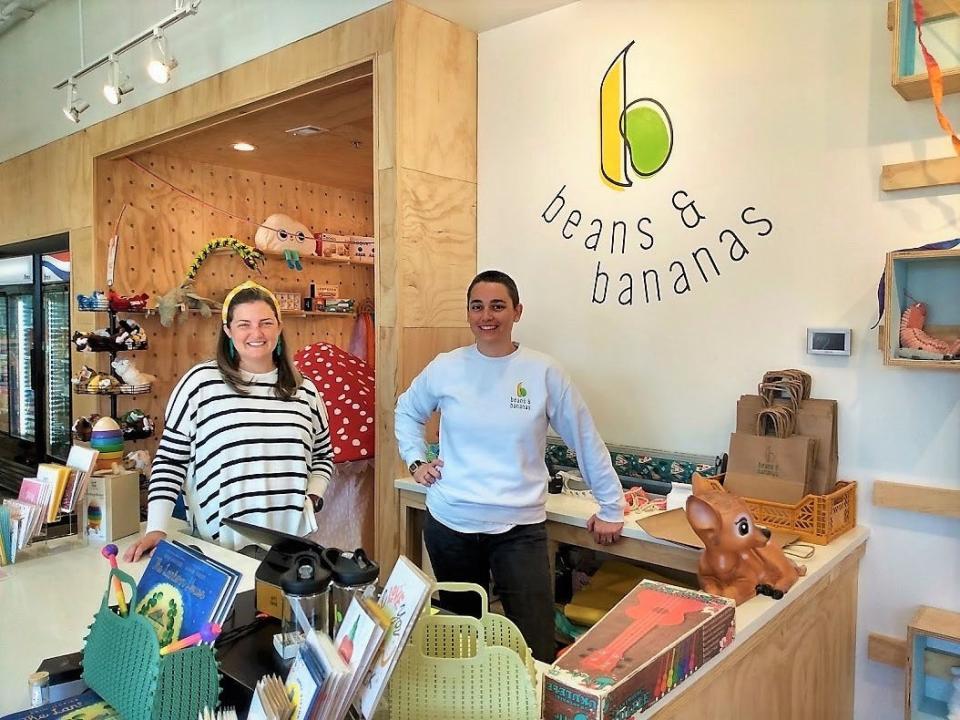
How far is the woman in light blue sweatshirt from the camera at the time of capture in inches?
83.7

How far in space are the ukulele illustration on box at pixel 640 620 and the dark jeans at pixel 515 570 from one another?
26.1 inches

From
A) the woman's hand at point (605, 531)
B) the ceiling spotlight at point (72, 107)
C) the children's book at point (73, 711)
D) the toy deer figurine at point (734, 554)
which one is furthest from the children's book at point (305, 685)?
the ceiling spotlight at point (72, 107)

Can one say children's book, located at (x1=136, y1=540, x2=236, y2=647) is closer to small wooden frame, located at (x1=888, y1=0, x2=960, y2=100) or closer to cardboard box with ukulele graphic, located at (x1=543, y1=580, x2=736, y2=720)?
cardboard box with ukulele graphic, located at (x1=543, y1=580, x2=736, y2=720)

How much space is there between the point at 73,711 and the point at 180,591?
8.8 inches

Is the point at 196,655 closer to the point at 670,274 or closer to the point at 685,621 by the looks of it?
the point at 685,621

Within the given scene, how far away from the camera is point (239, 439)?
2.05 m

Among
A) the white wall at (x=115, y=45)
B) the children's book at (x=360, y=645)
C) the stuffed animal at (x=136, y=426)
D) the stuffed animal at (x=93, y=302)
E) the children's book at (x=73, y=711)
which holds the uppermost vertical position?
the white wall at (x=115, y=45)

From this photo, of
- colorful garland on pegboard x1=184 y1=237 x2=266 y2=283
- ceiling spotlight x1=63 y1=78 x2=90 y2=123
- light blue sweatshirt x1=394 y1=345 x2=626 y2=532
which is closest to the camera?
light blue sweatshirt x1=394 y1=345 x2=626 y2=532

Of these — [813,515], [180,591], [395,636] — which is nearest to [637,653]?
[395,636]

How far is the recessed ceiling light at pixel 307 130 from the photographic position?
12.9 ft

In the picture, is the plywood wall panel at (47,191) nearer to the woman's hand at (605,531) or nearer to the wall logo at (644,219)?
the wall logo at (644,219)

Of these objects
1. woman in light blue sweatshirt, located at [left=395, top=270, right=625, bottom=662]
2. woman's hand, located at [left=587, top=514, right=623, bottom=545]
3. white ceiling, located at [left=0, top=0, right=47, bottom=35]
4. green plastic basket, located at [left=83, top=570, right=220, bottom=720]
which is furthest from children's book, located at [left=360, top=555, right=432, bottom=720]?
white ceiling, located at [left=0, top=0, right=47, bottom=35]

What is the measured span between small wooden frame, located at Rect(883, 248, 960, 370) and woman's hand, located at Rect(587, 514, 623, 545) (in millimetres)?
836

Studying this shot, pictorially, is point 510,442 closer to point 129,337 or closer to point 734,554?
point 734,554
